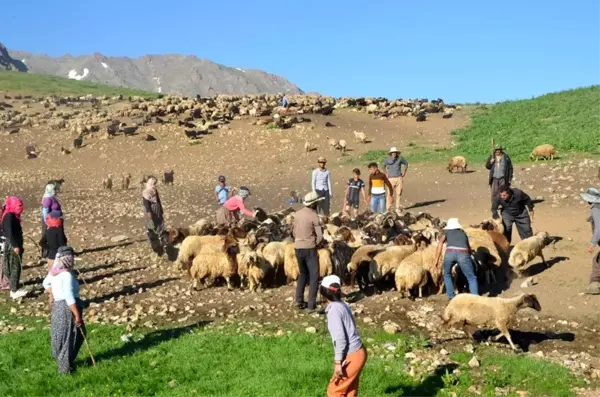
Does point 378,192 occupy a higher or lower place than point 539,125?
lower

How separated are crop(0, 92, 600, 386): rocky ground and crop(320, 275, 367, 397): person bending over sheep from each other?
5.70 ft

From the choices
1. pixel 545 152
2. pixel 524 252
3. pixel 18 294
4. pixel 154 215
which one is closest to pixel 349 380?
Result: pixel 524 252

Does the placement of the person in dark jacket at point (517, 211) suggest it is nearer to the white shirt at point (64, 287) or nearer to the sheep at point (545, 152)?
the white shirt at point (64, 287)

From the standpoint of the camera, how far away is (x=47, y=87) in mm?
71938

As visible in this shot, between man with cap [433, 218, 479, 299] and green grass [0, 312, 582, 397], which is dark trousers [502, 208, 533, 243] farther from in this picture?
green grass [0, 312, 582, 397]

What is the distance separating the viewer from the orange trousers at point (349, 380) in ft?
19.0

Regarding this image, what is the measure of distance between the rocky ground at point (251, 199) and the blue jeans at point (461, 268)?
1.57 ft

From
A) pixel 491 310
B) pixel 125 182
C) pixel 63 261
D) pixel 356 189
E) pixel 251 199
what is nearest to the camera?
pixel 63 261

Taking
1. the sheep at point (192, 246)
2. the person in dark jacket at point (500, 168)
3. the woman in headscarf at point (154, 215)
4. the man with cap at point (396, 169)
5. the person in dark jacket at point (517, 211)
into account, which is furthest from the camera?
the man with cap at point (396, 169)

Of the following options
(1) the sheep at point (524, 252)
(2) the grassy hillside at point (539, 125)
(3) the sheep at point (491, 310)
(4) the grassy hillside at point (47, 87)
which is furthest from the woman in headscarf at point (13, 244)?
(4) the grassy hillside at point (47, 87)

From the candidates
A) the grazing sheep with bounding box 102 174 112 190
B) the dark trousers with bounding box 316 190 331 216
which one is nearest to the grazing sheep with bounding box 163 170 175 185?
the grazing sheep with bounding box 102 174 112 190

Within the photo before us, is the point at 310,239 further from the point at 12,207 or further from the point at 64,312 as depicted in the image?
the point at 12,207

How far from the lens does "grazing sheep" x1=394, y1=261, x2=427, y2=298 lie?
1013 cm

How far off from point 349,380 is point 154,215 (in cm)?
853
